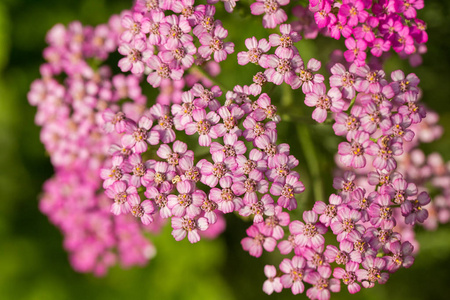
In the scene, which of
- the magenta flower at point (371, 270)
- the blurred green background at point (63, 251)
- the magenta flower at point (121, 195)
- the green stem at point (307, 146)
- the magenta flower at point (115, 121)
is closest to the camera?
the magenta flower at point (371, 270)

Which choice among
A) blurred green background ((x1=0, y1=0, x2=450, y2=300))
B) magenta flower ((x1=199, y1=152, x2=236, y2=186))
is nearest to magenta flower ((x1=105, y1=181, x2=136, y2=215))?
magenta flower ((x1=199, y1=152, x2=236, y2=186))

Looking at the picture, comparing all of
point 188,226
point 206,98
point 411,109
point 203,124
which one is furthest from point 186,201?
point 411,109

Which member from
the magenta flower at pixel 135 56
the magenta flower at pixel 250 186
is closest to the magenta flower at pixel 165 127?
the magenta flower at pixel 135 56

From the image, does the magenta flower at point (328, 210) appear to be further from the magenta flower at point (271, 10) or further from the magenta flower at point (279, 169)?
the magenta flower at point (271, 10)

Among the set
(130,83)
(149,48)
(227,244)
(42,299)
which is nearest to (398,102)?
(149,48)

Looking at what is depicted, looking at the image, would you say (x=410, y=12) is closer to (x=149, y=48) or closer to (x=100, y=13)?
(x=149, y=48)

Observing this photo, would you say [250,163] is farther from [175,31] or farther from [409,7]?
[409,7]
